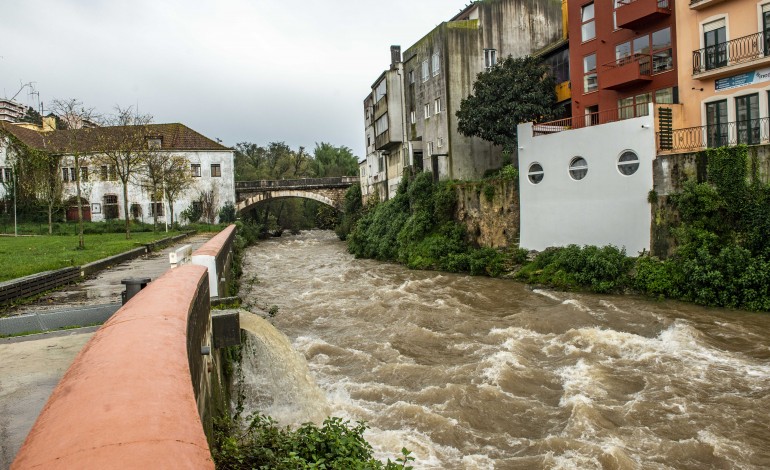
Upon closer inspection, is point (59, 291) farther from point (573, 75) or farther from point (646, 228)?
point (573, 75)

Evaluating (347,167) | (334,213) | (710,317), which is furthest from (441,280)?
(347,167)

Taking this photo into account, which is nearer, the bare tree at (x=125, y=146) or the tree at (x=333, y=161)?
the bare tree at (x=125, y=146)

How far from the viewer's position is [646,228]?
19.4 meters

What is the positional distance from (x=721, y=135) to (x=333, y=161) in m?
70.0

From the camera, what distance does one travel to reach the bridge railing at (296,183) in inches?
2234

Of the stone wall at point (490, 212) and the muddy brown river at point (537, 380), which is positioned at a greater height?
the stone wall at point (490, 212)

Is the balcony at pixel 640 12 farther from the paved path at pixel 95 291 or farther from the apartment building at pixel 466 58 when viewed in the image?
the paved path at pixel 95 291

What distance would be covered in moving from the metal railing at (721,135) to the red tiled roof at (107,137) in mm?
29642

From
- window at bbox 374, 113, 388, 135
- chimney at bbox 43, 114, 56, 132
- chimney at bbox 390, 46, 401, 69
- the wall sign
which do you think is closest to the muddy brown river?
the wall sign

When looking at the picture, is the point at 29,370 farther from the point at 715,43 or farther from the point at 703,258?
the point at 715,43

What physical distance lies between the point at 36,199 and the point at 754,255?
4505 cm

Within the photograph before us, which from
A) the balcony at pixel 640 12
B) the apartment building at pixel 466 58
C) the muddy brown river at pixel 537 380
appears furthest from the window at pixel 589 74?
the muddy brown river at pixel 537 380

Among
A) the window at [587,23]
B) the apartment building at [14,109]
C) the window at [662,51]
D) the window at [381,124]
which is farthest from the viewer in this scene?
the window at [381,124]

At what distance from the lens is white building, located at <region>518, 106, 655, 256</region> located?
19578 millimetres
